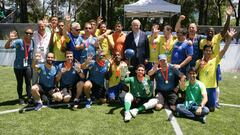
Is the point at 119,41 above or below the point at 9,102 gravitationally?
above

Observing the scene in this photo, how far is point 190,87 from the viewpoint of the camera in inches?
305

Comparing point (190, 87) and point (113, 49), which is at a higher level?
point (113, 49)

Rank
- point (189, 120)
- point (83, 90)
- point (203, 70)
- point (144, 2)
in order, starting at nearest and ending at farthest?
1. point (189, 120)
2. point (203, 70)
3. point (83, 90)
4. point (144, 2)

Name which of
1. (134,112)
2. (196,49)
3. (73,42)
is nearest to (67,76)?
(73,42)

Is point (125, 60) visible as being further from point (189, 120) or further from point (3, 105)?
point (3, 105)

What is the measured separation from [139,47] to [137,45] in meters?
0.07

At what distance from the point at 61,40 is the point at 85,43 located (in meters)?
0.63

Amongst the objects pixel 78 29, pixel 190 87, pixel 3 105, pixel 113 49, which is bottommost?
pixel 3 105

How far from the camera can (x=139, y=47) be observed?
8617 millimetres

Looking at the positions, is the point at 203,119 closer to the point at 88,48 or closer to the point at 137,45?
the point at 137,45

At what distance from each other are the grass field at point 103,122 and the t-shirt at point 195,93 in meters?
0.47

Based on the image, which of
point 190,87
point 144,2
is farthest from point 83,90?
point 144,2

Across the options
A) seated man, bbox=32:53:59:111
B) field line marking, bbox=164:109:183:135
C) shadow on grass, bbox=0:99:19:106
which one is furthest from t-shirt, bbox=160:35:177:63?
shadow on grass, bbox=0:99:19:106

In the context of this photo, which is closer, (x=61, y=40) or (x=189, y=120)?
(x=189, y=120)
